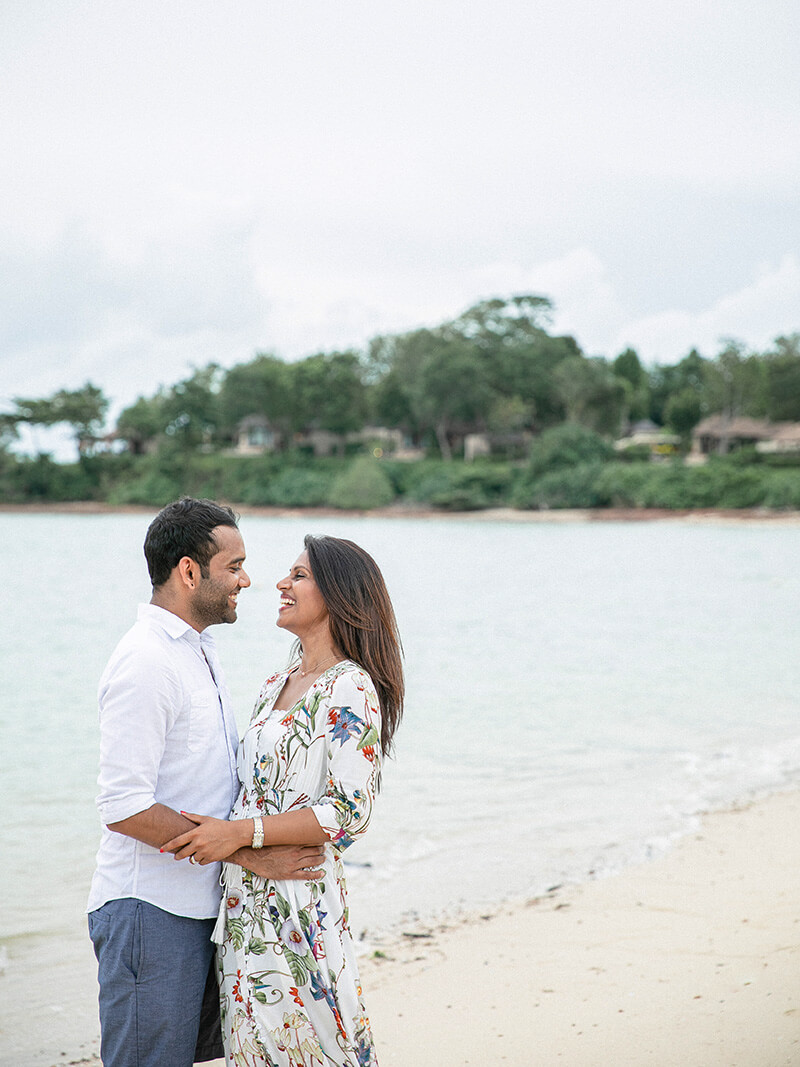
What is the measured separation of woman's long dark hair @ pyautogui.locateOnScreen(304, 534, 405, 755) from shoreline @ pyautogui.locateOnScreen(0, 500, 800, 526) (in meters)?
61.3

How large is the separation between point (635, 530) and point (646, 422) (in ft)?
91.7

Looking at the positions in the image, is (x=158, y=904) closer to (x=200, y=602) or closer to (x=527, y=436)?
(x=200, y=602)

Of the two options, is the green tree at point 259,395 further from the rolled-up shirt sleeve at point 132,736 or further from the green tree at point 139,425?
the rolled-up shirt sleeve at point 132,736

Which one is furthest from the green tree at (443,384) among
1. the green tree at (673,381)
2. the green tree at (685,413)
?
the green tree at (673,381)

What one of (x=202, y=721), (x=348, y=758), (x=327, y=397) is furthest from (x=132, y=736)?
(x=327, y=397)

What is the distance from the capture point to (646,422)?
87188 millimetres

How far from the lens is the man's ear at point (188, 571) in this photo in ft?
7.97

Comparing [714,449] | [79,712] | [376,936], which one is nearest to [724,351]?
[714,449]

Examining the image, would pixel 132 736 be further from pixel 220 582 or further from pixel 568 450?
pixel 568 450

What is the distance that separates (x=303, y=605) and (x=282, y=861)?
0.59 metres

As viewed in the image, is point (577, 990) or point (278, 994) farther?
point (577, 990)

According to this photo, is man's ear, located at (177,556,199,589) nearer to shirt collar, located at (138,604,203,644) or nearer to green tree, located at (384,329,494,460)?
shirt collar, located at (138,604,203,644)

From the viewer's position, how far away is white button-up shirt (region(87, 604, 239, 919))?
2.20m

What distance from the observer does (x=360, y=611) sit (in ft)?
8.13
